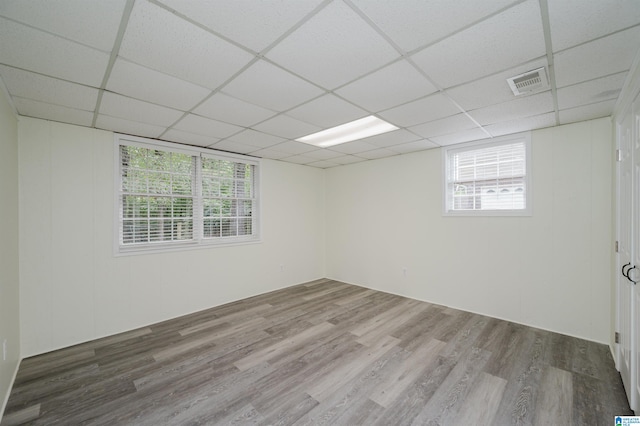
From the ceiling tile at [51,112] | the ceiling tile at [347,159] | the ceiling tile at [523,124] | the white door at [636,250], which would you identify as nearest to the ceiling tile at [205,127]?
the ceiling tile at [51,112]

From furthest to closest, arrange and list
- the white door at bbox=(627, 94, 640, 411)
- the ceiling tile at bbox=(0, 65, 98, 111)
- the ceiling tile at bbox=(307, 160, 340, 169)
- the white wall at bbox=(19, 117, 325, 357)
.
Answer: the ceiling tile at bbox=(307, 160, 340, 169) → the white wall at bbox=(19, 117, 325, 357) → the ceiling tile at bbox=(0, 65, 98, 111) → the white door at bbox=(627, 94, 640, 411)

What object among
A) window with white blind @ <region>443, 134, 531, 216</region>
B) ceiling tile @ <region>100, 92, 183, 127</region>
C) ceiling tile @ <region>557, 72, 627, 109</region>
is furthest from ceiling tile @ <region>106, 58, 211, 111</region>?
window with white blind @ <region>443, 134, 531, 216</region>

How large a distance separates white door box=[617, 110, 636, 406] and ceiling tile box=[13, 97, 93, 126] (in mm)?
4967

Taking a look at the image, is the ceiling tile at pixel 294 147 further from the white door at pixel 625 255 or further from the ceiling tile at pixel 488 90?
the white door at pixel 625 255

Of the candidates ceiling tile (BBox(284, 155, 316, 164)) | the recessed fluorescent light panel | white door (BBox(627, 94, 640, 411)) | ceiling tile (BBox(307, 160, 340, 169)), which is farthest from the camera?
ceiling tile (BBox(307, 160, 340, 169))

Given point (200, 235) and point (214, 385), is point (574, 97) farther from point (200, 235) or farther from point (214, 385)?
point (200, 235)

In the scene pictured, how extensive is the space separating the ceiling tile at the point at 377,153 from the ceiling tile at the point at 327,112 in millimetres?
1559

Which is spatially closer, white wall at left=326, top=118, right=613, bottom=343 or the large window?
white wall at left=326, top=118, right=613, bottom=343

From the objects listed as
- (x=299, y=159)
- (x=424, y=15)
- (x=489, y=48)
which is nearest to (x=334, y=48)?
(x=424, y=15)

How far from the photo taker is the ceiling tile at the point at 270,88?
1.98 meters

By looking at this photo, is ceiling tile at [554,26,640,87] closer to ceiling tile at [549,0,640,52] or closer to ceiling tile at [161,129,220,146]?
ceiling tile at [549,0,640,52]

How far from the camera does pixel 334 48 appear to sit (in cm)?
170

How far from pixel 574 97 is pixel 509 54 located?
1.24 m

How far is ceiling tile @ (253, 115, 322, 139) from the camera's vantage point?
2979 millimetres
